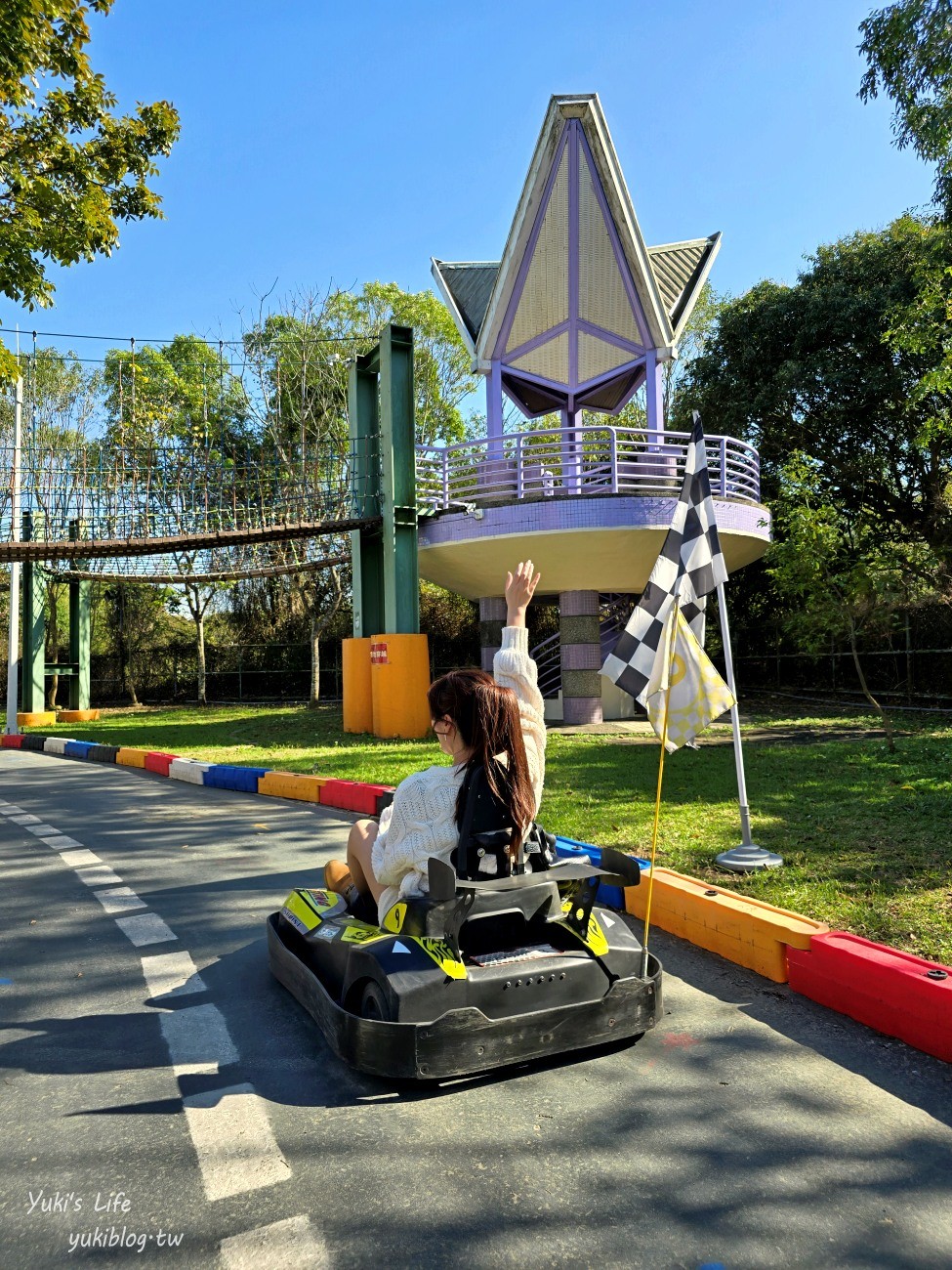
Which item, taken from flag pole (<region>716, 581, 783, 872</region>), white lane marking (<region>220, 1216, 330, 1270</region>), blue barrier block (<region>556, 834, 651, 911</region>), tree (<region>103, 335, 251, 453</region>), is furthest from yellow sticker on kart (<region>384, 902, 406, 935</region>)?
tree (<region>103, 335, 251, 453</region>)

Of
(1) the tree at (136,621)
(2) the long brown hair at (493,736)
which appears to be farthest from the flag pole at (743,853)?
(1) the tree at (136,621)

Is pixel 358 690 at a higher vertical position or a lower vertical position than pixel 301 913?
higher

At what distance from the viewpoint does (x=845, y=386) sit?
2059cm

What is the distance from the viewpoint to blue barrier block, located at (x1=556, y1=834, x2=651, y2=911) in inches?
208

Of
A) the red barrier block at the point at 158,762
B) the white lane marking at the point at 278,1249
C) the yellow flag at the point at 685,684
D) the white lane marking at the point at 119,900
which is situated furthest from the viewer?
the red barrier block at the point at 158,762

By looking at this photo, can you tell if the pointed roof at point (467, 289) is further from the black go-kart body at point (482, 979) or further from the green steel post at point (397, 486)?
the black go-kart body at point (482, 979)

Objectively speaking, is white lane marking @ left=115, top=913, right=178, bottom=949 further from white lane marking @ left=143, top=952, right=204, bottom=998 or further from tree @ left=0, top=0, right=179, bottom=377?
tree @ left=0, top=0, right=179, bottom=377

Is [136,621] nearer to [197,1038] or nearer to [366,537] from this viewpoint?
[366,537]

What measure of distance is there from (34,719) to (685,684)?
21.4 metres

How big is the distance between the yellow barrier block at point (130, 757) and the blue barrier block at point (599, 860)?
916 cm

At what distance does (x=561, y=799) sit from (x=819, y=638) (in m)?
5.02

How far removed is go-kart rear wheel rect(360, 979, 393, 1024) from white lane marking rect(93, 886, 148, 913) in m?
2.72

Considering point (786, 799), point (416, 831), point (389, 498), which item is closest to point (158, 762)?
point (389, 498)

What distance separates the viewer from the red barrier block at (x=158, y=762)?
12344mm
